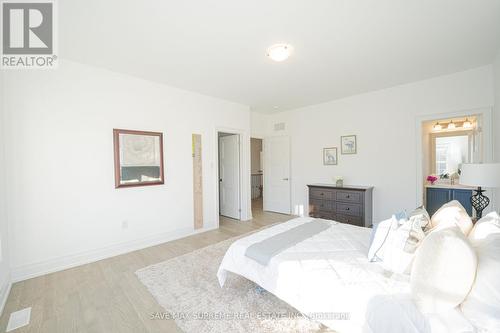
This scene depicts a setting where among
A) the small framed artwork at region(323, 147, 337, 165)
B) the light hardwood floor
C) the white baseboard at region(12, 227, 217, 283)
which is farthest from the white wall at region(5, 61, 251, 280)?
the small framed artwork at region(323, 147, 337, 165)

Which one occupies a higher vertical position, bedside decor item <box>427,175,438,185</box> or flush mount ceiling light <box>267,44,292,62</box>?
flush mount ceiling light <box>267,44,292,62</box>

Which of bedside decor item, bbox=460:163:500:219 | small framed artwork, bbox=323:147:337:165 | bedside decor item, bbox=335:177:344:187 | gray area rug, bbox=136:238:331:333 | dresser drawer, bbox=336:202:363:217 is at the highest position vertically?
small framed artwork, bbox=323:147:337:165

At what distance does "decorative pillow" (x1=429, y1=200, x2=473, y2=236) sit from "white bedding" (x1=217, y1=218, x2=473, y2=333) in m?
0.58

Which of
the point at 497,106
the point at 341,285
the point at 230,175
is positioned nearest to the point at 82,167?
the point at 230,175

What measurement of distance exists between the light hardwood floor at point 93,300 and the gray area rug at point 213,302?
121 mm

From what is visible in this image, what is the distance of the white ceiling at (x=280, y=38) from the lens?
1908 mm

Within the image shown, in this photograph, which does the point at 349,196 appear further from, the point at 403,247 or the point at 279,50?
the point at 279,50

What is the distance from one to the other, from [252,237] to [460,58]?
11.8 ft

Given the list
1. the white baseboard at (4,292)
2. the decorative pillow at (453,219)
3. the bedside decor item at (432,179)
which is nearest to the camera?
the decorative pillow at (453,219)

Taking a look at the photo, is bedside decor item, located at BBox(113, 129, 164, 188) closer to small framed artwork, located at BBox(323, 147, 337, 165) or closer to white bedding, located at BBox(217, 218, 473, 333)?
white bedding, located at BBox(217, 218, 473, 333)

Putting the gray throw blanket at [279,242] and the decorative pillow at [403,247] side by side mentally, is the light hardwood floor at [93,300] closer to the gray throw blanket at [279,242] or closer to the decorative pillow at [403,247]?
the gray throw blanket at [279,242]

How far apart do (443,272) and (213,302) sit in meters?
1.76

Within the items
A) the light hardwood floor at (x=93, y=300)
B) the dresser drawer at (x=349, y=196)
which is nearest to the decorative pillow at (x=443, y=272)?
the light hardwood floor at (x=93, y=300)

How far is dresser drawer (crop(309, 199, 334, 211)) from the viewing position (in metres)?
4.32
